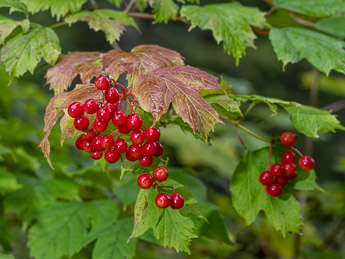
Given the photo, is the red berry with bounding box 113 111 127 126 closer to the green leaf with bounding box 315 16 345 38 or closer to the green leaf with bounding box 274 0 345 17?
the green leaf with bounding box 274 0 345 17

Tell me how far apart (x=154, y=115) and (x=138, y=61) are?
1.07 feet

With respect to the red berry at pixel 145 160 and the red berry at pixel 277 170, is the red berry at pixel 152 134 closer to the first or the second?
the red berry at pixel 145 160

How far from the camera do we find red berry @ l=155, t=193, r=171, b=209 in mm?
1202

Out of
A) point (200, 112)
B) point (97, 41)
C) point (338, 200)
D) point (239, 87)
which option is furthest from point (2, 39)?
point (97, 41)

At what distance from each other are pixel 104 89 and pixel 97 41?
896 cm

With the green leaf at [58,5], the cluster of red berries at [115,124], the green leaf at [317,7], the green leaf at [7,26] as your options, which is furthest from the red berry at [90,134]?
the green leaf at [317,7]

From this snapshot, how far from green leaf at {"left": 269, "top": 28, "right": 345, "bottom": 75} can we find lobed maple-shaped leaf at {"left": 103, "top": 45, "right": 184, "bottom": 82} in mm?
596

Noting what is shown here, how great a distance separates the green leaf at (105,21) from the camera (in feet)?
5.35

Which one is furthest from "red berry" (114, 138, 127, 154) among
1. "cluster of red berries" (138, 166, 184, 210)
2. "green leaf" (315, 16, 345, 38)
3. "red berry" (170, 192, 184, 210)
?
"green leaf" (315, 16, 345, 38)

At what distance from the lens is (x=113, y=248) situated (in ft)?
5.30

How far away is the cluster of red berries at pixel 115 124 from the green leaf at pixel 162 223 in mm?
137

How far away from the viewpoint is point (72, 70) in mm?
1448

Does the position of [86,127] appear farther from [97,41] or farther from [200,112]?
[97,41]

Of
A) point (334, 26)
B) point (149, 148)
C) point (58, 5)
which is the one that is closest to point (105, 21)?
point (58, 5)
